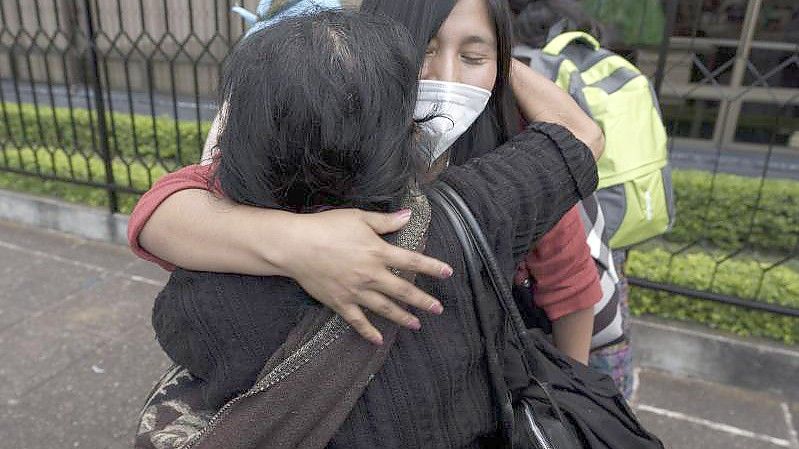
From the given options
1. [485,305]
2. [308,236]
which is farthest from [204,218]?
[485,305]

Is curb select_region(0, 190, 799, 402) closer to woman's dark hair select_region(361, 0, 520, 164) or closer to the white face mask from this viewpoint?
woman's dark hair select_region(361, 0, 520, 164)

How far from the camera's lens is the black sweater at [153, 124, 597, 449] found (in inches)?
33.1

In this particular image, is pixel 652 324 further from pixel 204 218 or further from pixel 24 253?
pixel 24 253

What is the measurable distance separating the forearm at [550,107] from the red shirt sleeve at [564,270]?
0.45ft

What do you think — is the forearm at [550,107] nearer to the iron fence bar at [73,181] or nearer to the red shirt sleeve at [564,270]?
the red shirt sleeve at [564,270]

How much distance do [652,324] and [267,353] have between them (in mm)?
2487

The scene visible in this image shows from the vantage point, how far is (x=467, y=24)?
1063 millimetres

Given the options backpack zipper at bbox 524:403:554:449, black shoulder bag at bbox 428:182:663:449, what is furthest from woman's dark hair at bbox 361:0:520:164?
backpack zipper at bbox 524:403:554:449

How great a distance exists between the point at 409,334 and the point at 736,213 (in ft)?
12.2

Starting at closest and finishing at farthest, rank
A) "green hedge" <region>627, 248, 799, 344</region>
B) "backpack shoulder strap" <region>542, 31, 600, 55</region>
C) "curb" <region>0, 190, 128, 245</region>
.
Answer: "backpack shoulder strap" <region>542, 31, 600, 55</region>, "green hedge" <region>627, 248, 799, 344</region>, "curb" <region>0, 190, 128, 245</region>

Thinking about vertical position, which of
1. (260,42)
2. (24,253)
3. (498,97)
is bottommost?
→ (24,253)

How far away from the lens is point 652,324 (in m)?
2.94

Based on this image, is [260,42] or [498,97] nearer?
[260,42]

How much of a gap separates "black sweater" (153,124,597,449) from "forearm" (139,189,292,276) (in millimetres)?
25
